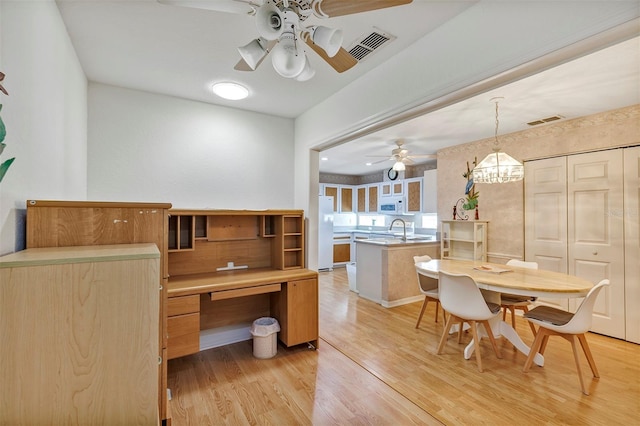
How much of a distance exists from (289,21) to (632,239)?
4.10 metres

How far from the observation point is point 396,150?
15.0ft

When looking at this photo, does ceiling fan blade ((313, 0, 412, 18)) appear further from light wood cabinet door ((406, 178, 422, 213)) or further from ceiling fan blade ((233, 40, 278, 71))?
light wood cabinet door ((406, 178, 422, 213))

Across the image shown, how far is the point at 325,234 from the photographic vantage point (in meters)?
6.64

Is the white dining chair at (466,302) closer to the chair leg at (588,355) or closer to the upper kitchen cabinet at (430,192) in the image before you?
the chair leg at (588,355)

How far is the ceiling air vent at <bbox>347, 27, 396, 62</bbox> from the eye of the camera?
6.28 feet

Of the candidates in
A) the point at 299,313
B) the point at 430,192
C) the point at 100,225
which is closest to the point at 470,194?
the point at 430,192

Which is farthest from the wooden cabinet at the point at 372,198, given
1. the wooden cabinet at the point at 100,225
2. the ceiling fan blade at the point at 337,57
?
the wooden cabinet at the point at 100,225

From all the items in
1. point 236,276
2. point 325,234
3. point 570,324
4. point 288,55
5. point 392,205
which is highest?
point 288,55

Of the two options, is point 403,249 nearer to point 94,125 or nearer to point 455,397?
point 455,397

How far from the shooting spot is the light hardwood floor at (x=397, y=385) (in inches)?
75.4

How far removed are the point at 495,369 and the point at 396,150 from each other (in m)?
3.20

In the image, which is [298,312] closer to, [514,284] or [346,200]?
[514,284]

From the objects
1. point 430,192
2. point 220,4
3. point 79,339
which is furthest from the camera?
point 430,192

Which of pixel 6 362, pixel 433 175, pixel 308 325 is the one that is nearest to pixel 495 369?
pixel 308 325
